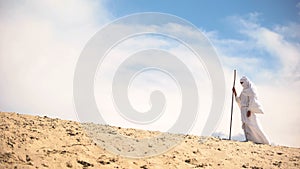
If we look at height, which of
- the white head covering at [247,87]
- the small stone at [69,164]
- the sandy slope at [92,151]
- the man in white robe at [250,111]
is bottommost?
the small stone at [69,164]

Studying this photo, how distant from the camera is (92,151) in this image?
26.9ft

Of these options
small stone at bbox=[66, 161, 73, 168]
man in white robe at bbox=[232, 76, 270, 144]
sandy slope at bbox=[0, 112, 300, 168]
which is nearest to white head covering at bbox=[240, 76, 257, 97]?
man in white robe at bbox=[232, 76, 270, 144]

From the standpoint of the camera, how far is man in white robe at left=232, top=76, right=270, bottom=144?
12.3 meters

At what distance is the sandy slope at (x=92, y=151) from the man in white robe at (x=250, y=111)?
1554mm

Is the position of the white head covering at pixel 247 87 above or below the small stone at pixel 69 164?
above

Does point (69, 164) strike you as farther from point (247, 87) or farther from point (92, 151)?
point (247, 87)

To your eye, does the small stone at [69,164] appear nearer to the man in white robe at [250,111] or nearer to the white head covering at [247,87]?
the man in white robe at [250,111]

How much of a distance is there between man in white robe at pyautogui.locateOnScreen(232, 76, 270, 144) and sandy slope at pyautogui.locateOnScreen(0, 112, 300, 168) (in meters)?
1.55

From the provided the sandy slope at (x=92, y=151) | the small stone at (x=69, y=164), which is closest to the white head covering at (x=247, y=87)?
the sandy slope at (x=92, y=151)

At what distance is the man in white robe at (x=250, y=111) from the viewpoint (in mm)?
12289

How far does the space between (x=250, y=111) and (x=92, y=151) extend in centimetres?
690

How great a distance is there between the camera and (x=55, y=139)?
27.8 feet

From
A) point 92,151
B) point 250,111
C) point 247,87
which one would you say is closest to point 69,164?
point 92,151

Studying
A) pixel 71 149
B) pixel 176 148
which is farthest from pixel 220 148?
pixel 71 149
